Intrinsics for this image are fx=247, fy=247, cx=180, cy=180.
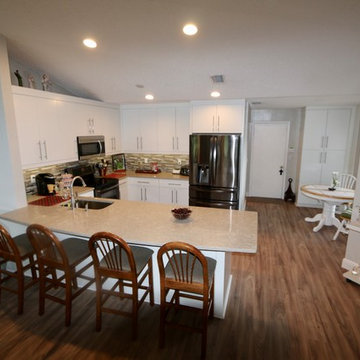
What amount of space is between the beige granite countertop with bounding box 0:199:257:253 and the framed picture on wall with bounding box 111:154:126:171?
2572 mm

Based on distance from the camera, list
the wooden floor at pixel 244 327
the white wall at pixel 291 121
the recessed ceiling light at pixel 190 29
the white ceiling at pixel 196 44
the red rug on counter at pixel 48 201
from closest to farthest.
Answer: the wooden floor at pixel 244 327, the white ceiling at pixel 196 44, the recessed ceiling light at pixel 190 29, the red rug on counter at pixel 48 201, the white wall at pixel 291 121

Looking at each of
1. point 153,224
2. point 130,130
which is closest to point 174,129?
point 130,130

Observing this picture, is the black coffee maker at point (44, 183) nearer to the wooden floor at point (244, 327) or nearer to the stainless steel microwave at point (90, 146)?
the stainless steel microwave at point (90, 146)

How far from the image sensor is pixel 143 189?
17.2 feet

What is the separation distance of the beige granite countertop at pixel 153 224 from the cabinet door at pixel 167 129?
244cm

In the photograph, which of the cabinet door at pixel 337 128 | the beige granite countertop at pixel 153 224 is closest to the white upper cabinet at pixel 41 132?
the beige granite countertop at pixel 153 224

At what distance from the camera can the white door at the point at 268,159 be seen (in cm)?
645

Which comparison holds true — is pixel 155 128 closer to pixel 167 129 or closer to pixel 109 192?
pixel 167 129

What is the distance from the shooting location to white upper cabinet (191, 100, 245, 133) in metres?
4.57

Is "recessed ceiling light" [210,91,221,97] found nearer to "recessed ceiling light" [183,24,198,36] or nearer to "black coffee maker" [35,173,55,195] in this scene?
"recessed ceiling light" [183,24,198,36]

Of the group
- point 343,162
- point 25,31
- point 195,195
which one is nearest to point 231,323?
point 195,195

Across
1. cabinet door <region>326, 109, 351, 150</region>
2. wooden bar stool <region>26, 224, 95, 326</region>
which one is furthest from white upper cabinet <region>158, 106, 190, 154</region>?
cabinet door <region>326, 109, 351, 150</region>

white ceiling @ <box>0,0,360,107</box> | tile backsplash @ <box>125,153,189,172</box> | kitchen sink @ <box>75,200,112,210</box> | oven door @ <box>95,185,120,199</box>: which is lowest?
oven door @ <box>95,185,120,199</box>

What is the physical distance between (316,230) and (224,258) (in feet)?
10.2
